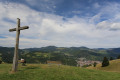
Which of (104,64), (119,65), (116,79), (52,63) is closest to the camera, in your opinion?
(116,79)

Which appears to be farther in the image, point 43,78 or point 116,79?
point 116,79

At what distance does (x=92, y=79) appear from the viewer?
1504cm

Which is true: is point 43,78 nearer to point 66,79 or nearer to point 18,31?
point 66,79

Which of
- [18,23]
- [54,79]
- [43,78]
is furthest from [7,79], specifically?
[18,23]

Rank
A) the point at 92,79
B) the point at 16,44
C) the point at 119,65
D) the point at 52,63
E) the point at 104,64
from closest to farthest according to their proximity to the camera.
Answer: the point at 92,79 < the point at 16,44 < the point at 52,63 < the point at 119,65 < the point at 104,64

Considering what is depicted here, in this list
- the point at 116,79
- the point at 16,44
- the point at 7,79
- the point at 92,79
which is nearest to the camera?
the point at 7,79

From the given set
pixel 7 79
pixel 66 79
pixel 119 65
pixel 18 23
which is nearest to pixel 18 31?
pixel 18 23

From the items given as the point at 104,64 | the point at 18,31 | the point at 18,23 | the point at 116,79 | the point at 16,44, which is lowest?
the point at 104,64

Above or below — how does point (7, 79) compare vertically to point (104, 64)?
above

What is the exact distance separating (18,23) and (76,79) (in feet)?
44.6

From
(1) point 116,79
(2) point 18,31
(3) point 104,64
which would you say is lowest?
(3) point 104,64

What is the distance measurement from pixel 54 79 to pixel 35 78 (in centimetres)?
242

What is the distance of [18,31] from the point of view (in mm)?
19281

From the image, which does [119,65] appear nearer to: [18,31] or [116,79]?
[116,79]
